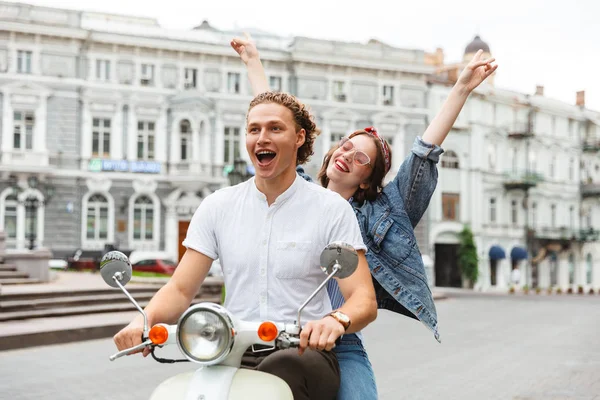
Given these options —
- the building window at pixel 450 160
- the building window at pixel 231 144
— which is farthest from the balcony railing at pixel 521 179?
the building window at pixel 231 144

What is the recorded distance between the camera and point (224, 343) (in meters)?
Result: 2.18

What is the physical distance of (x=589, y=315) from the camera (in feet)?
69.1

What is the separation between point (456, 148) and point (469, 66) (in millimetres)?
38868

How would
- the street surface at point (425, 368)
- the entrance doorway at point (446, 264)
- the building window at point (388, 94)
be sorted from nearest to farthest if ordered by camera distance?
the street surface at point (425, 368) < the building window at point (388, 94) < the entrance doorway at point (446, 264)

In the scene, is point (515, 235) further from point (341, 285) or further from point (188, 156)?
point (341, 285)

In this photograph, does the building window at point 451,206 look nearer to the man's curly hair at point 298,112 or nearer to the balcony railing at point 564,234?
the balcony railing at point 564,234

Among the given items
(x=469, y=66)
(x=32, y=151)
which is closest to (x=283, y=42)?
(x=32, y=151)

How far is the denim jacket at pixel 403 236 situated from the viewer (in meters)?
3.10

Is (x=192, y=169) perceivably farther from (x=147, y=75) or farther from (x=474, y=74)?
(x=474, y=74)

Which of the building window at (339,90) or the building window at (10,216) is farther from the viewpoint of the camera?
the building window at (339,90)

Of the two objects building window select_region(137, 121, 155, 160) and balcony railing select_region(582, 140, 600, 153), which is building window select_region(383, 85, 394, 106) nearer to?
building window select_region(137, 121, 155, 160)

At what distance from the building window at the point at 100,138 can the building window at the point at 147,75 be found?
2317 millimetres

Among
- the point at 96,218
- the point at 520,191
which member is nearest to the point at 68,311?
the point at 96,218

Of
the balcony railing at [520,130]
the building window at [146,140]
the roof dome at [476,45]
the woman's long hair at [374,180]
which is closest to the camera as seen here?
the woman's long hair at [374,180]
